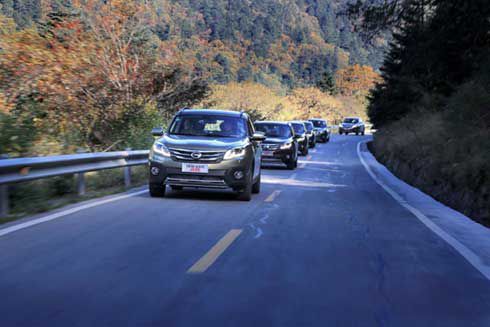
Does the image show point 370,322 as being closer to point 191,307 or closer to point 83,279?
point 191,307

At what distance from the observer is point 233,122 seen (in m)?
12.9

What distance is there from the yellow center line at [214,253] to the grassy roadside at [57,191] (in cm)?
296

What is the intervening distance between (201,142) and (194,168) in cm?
57

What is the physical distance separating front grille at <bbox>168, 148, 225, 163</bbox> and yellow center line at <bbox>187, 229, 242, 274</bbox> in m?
3.15

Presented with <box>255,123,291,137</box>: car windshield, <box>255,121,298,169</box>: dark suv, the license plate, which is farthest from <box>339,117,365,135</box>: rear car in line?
the license plate

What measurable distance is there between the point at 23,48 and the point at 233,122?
24.3 feet

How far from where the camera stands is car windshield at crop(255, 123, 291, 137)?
76.1 feet

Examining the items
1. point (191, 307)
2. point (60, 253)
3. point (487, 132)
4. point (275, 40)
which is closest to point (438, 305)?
point (191, 307)

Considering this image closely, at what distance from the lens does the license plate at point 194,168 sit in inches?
453

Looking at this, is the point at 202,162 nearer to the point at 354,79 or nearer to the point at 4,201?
the point at 4,201

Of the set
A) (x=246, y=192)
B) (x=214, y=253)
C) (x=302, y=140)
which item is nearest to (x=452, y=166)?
(x=246, y=192)

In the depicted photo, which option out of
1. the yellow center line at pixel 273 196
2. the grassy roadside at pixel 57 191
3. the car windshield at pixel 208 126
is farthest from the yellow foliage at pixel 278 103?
the car windshield at pixel 208 126

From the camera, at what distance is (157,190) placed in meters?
12.0

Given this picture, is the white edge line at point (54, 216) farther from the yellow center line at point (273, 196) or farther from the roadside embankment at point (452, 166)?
the roadside embankment at point (452, 166)
